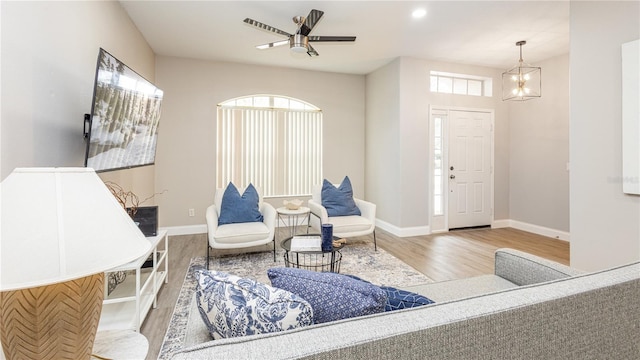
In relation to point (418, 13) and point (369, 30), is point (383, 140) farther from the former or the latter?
point (418, 13)

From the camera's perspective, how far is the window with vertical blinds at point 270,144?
493 cm

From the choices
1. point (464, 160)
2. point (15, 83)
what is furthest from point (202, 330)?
point (464, 160)

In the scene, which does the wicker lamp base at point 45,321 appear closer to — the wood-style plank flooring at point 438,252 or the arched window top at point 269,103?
the wood-style plank flooring at point 438,252

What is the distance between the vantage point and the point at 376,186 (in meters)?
5.30

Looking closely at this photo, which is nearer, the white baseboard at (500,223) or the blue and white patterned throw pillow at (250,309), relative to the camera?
the blue and white patterned throw pillow at (250,309)

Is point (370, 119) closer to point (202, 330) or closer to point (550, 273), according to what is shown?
point (550, 273)

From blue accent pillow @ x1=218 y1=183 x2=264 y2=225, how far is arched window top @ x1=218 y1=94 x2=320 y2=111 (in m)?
1.95

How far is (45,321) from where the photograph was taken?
0.89 metres

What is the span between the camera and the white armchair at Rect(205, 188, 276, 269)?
3119 mm

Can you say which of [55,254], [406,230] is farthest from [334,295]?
[406,230]

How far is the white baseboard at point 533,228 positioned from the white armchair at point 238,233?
164 inches

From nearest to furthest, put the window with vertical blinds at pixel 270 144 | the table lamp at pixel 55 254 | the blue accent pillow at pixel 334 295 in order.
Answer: the table lamp at pixel 55 254
the blue accent pillow at pixel 334 295
the window with vertical blinds at pixel 270 144

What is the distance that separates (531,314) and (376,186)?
4.53m

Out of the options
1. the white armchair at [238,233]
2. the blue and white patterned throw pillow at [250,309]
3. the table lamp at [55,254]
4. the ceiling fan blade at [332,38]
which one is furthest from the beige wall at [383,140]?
the table lamp at [55,254]
